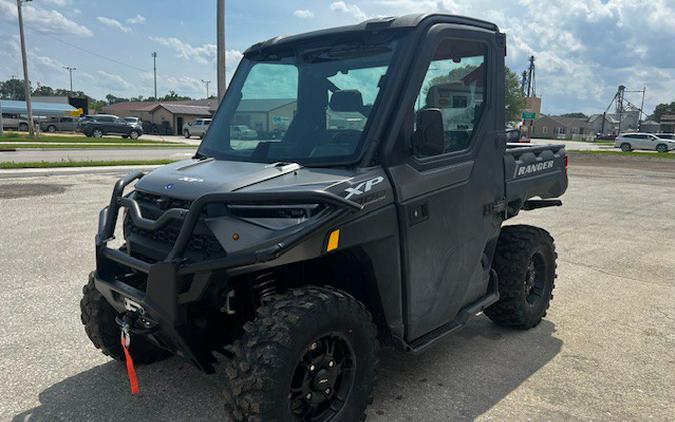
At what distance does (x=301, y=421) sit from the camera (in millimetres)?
2725

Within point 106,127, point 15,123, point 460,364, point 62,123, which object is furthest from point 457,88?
point 15,123

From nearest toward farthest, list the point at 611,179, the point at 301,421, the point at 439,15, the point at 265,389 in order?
the point at 265,389 < the point at 301,421 < the point at 439,15 < the point at 611,179

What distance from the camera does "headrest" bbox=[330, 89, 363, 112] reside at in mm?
3146

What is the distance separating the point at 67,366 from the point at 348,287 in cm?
216

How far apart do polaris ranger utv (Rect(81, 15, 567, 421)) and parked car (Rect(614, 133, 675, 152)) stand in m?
47.2

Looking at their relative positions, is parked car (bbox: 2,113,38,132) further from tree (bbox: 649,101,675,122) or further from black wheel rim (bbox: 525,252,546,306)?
tree (bbox: 649,101,675,122)

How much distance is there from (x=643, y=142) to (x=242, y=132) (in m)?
49.2

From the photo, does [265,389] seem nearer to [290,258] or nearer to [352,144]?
[290,258]

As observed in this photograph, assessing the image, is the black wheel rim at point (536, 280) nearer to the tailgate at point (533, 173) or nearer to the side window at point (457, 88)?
the tailgate at point (533, 173)

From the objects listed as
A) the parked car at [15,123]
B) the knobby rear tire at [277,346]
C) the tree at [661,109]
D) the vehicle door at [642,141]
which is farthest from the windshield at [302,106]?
the tree at [661,109]

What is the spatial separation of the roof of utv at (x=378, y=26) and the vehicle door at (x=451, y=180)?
0.24 ft

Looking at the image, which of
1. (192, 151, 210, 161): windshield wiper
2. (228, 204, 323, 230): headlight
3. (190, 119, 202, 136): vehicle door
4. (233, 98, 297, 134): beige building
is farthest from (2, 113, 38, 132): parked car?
(228, 204, 323, 230): headlight

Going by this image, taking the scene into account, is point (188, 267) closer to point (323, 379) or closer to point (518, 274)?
point (323, 379)

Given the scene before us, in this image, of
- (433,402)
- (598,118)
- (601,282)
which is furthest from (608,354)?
(598,118)
